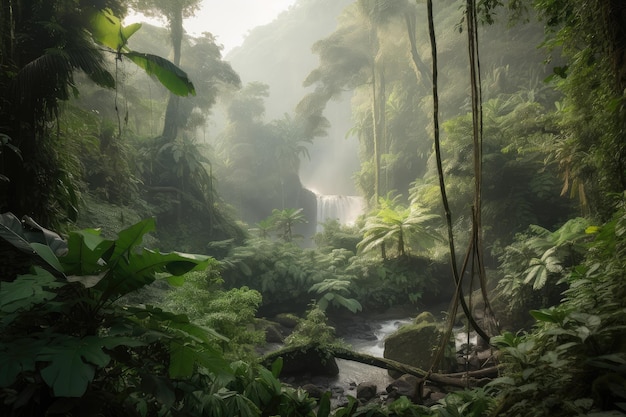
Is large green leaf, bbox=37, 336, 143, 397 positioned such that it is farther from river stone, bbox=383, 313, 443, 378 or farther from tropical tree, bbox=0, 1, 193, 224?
river stone, bbox=383, 313, 443, 378

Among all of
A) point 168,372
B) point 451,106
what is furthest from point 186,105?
point 168,372

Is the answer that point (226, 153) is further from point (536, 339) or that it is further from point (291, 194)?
point (536, 339)

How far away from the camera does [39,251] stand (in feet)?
6.25

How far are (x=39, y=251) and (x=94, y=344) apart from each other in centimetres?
67

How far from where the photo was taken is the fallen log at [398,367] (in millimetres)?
4465

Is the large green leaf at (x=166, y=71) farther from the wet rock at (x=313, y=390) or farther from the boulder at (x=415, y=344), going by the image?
the boulder at (x=415, y=344)

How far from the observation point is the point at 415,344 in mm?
6496

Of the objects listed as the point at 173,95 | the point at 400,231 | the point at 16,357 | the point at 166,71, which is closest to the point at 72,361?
the point at 16,357

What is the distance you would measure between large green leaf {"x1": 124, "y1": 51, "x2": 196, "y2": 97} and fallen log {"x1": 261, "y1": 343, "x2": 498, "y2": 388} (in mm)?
3947

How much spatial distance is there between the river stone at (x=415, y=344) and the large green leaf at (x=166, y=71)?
18.4 ft

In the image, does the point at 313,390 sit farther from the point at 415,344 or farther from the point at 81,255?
the point at 81,255

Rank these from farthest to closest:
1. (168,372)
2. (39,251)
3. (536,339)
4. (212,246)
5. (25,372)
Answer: (212,246)
(536,339)
(168,372)
(39,251)
(25,372)

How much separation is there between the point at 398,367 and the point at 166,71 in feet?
16.8

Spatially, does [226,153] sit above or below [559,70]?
above
